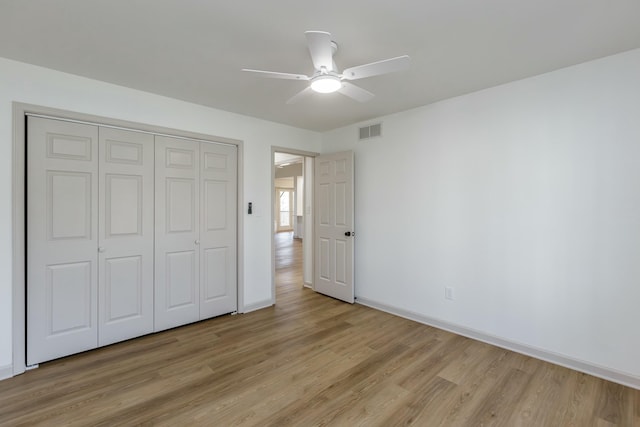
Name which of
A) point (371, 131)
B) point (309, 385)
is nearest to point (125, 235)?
point (309, 385)

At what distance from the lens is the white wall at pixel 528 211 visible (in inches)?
92.4

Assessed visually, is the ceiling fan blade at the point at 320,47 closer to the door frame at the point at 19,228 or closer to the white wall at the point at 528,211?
the white wall at the point at 528,211

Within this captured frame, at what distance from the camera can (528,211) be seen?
2.78 meters

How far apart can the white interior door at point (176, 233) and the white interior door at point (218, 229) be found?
83mm

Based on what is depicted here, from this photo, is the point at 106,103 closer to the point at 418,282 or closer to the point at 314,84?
the point at 314,84

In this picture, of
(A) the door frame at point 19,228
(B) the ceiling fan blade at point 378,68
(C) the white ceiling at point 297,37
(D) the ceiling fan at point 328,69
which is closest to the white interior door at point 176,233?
(C) the white ceiling at point 297,37

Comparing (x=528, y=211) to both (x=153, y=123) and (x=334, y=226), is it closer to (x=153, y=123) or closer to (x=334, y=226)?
(x=334, y=226)

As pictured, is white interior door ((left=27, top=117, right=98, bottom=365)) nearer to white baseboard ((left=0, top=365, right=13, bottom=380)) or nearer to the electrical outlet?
white baseboard ((left=0, top=365, right=13, bottom=380))

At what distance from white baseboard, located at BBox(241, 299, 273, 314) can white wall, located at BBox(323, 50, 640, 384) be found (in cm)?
156

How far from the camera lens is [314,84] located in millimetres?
2113

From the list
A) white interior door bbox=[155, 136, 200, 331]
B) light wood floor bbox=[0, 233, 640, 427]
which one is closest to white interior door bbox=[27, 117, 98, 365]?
light wood floor bbox=[0, 233, 640, 427]

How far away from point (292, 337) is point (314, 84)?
8.07 feet

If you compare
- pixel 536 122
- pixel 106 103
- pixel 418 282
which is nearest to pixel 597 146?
pixel 536 122

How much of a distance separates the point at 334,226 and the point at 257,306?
1.54 meters
